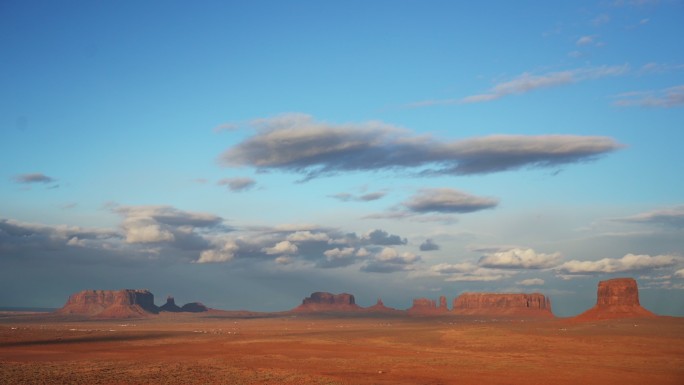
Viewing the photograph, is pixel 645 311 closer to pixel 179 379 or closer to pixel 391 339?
pixel 391 339

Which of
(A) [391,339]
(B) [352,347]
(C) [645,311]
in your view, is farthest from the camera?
(C) [645,311]

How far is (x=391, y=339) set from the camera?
86812 millimetres

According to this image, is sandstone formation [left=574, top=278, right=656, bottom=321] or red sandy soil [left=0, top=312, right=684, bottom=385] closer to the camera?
red sandy soil [left=0, top=312, right=684, bottom=385]

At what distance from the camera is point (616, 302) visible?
15762 cm

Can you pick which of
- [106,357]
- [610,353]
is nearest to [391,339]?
[610,353]

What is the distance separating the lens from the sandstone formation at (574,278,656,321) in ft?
498

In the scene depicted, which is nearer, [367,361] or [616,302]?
[367,361]

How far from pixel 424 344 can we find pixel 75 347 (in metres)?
41.3

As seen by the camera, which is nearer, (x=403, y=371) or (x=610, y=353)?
(x=403, y=371)

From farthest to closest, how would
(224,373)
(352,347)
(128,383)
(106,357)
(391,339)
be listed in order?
(391,339) → (352,347) → (106,357) → (224,373) → (128,383)

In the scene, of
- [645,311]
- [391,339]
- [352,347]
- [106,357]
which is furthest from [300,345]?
[645,311]

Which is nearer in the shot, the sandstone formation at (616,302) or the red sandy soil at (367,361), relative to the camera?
the red sandy soil at (367,361)

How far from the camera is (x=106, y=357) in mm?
60844

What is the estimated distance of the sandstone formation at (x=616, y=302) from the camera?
15175cm
